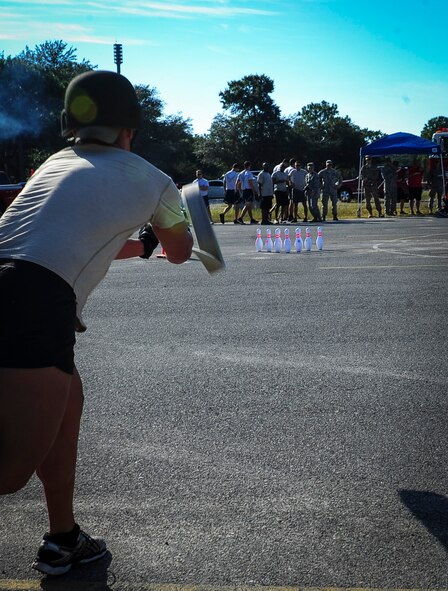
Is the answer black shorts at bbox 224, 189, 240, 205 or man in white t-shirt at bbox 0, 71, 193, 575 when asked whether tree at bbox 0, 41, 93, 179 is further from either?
man in white t-shirt at bbox 0, 71, 193, 575

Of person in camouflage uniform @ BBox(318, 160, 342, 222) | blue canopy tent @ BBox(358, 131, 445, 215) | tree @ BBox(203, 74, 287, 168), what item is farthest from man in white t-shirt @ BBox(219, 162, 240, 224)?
tree @ BBox(203, 74, 287, 168)

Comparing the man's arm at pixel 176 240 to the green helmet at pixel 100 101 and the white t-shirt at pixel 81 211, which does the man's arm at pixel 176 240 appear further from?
the green helmet at pixel 100 101

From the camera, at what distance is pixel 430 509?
3699mm

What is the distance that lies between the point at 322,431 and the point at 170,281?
733cm

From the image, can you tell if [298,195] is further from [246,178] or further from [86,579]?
[86,579]

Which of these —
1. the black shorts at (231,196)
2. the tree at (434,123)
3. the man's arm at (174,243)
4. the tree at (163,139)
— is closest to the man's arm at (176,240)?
the man's arm at (174,243)

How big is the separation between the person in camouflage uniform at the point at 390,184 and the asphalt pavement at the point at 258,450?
2079 cm

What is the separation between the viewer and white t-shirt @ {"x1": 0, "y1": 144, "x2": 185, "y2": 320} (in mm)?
2643

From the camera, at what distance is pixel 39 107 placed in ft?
230

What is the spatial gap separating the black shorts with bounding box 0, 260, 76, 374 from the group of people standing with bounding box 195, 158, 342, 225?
78.0ft

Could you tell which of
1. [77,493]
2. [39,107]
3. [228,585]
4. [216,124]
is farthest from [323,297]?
[216,124]

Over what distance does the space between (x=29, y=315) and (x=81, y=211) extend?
15.3 inches

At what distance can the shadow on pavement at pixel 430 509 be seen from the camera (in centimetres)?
346

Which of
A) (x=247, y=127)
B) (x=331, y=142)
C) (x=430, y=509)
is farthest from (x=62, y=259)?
(x=331, y=142)
